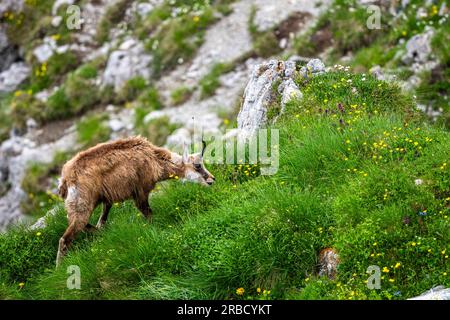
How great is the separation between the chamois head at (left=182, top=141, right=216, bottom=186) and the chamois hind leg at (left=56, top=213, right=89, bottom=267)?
233 centimetres

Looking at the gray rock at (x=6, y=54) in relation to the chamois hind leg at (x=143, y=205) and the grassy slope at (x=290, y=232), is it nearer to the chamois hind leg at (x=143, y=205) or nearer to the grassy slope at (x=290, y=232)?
the grassy slope at (x=290, y=232)

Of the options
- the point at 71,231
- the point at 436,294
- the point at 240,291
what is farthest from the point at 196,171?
the point at 436,294

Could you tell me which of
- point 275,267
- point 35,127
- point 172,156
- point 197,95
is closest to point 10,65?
point 35,127

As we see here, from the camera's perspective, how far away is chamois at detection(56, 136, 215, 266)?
36.6 feet

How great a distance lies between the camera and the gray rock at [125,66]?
26.9 meters

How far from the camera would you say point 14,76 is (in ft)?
97.8

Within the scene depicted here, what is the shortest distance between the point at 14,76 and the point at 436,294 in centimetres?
2493

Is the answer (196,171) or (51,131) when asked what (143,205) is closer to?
(196,171)

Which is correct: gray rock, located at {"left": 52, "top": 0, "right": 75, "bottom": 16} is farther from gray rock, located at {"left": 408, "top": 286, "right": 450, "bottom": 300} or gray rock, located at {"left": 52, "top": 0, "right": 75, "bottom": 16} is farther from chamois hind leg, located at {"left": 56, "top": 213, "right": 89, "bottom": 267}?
gray rock, located at {"left": 408, "top": 286, "right": 450, "bottom": 300}
